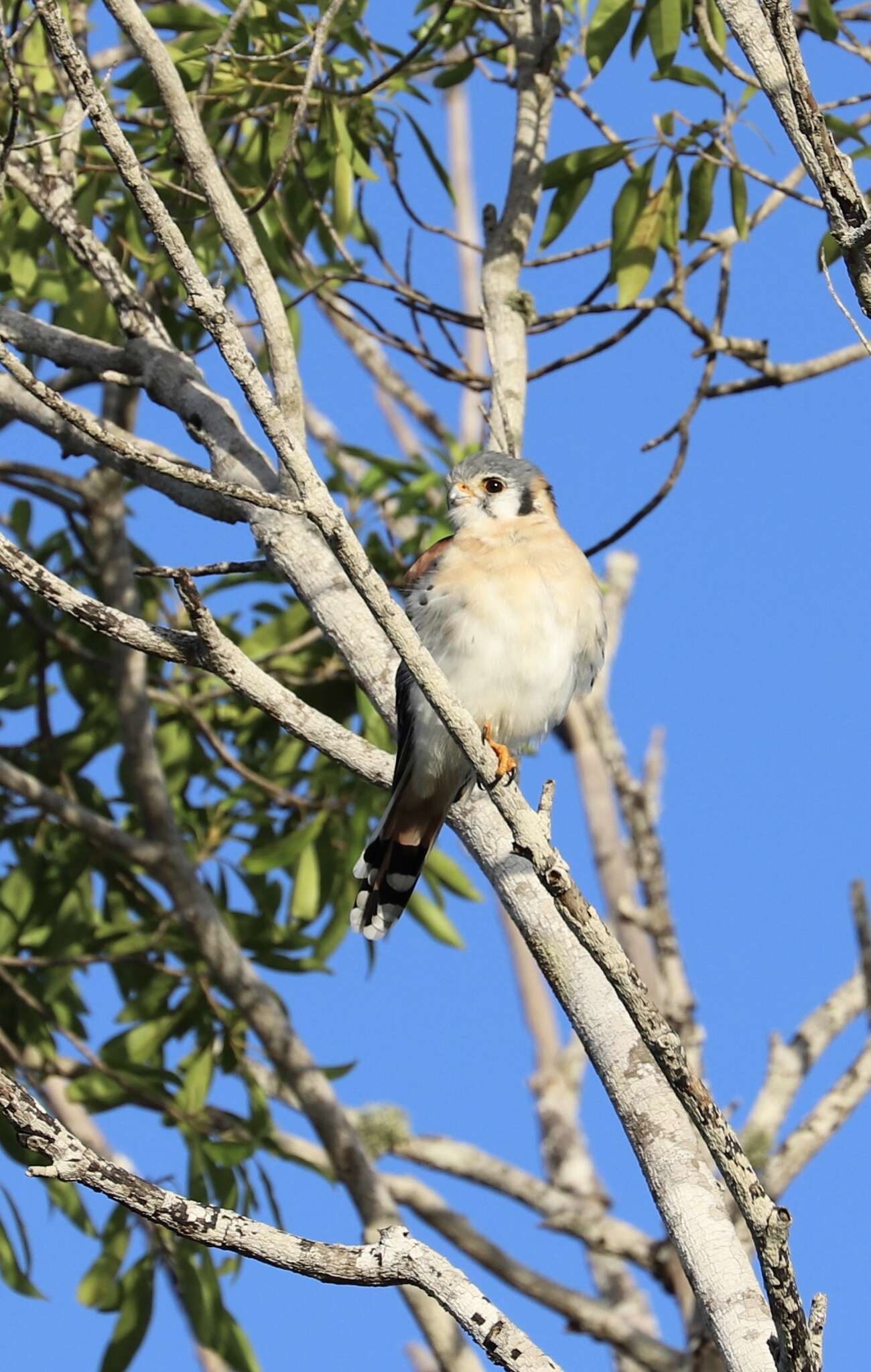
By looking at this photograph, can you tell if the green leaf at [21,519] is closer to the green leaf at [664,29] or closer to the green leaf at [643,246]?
the green leaf at [643,246]

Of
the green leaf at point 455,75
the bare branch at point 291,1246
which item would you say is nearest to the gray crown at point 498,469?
the green leaf at point 455,75

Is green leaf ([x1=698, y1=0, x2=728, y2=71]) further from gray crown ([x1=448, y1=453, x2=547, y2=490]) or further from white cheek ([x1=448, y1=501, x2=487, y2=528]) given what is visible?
white cheek ([x1=448, y1=501, x2=487, y2=528])

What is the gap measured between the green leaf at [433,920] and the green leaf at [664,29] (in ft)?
8.02

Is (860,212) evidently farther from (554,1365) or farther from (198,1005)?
(198,1005)

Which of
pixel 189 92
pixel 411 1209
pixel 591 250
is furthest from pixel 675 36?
pixel 411 1209

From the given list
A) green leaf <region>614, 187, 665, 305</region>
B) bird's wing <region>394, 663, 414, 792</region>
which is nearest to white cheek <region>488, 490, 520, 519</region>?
green leaf <region>614, 187, 665, 305</region>

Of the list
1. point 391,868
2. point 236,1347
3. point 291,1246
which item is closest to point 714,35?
point 391,868

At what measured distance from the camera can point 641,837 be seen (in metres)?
5.59

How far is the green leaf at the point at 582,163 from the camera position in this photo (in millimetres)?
3959

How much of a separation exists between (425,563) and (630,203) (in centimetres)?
98

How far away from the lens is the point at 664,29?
11.3ft

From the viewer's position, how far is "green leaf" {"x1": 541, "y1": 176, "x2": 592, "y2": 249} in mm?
4094

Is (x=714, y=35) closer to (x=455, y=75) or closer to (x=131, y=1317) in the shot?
(x=455, y=75)

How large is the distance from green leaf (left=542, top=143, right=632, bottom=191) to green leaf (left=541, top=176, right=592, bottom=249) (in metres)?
0.02
